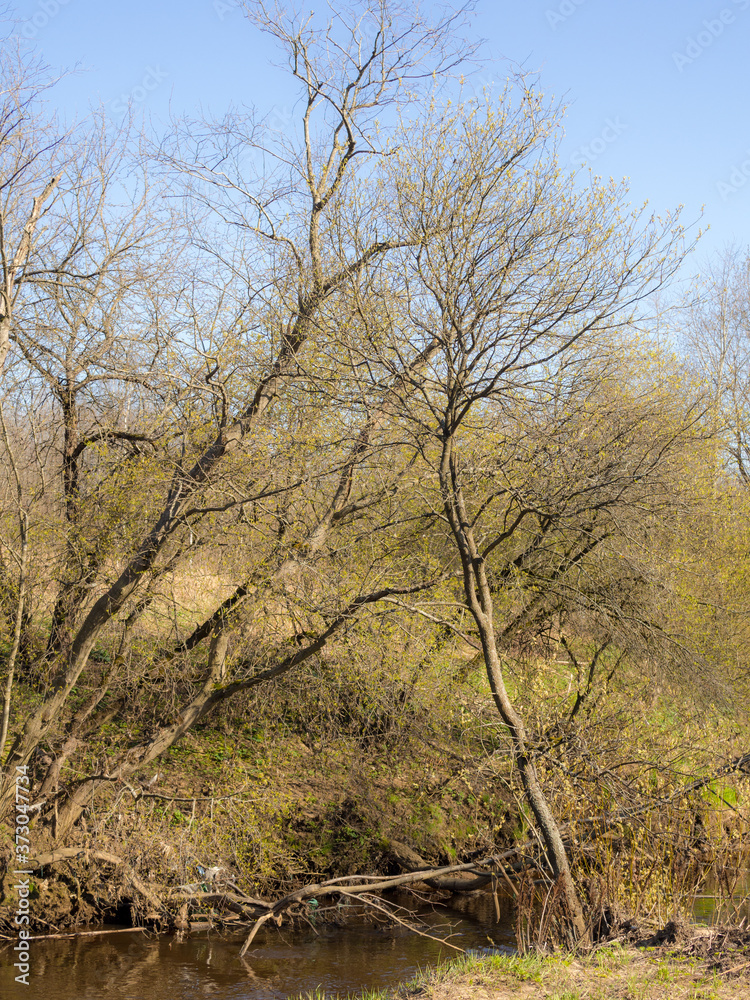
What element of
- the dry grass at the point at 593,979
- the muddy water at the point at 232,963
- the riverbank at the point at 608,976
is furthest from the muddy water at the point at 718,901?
the dry grass at the point at 593,979

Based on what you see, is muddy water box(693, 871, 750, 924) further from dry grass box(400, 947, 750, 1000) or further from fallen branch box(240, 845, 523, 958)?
dry grass box(400, 947, 750, 1000)

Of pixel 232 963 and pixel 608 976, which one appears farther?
pixel 232 963

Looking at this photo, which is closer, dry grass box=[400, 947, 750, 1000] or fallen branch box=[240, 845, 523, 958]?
dry grass box=[400, 947, 750, 1000]

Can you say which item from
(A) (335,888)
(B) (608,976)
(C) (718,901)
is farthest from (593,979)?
(A) (335,888)

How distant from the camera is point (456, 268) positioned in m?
8.13

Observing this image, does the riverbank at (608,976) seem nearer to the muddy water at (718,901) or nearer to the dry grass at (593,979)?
the dry grass at (593,979)

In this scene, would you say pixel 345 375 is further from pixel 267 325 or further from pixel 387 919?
pixel 387 919

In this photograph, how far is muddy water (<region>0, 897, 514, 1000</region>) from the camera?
7543mm

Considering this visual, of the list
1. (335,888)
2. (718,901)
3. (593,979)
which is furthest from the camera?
(335,888)

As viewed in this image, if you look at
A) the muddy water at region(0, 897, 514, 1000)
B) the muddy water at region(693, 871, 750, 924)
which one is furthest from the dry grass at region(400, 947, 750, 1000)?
the muddy water at region(693, 871, 750, 924)

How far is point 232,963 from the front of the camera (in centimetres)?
836

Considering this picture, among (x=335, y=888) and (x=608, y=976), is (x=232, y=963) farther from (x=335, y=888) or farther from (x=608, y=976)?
(x=608, y=976)

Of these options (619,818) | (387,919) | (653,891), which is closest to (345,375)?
(619,818)

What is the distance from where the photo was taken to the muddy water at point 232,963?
7.54 m
